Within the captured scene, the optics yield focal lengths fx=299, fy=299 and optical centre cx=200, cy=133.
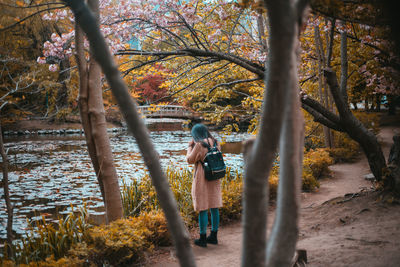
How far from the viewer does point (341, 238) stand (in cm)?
362

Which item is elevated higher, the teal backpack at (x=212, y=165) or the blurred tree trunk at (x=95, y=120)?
the blurred tree trunk at (x=95, y=120)

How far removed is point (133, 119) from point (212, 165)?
10.5ft

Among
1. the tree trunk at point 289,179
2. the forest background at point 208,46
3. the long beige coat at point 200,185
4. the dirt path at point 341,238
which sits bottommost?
the dirt path at point 341,238

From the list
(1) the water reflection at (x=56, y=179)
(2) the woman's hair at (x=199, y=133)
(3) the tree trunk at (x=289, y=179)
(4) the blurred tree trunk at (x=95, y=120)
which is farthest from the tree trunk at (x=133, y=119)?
(2) the woman's hair at (x=199, y=133)

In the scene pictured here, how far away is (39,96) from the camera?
86.2 ft

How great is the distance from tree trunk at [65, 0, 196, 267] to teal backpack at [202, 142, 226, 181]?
3.12 metres

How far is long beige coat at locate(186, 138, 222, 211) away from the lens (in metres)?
3.99

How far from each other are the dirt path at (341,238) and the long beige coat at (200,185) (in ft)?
2.12

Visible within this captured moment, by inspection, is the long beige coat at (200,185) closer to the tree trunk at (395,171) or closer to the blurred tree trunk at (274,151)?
the tree trunk at (395,171)

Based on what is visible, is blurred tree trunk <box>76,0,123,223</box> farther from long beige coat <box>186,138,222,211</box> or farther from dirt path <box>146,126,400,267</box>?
dirt path <box>146,126,400,267</box>

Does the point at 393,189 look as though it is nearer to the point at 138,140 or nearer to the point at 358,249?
the point at 358,249

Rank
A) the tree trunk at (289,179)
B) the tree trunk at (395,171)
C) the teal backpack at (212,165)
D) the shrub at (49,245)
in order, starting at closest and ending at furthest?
the tree trunk at (289,179) < the shrub at (49,245) < the teal backpack at (212,165) < the tree trunk at (395,171)

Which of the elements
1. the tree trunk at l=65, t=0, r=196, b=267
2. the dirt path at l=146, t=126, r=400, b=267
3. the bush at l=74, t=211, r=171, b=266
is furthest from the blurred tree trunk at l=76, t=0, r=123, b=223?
the tree trunk at l=65, t=0, r=196, b=267

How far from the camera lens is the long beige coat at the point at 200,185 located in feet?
13.1
